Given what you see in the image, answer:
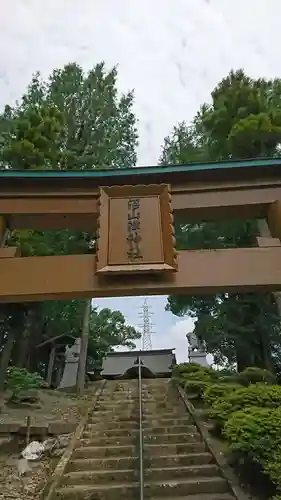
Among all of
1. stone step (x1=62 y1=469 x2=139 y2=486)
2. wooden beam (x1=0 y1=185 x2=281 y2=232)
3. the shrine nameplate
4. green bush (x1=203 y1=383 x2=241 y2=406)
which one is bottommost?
stone step (x1=62 y1=469 x2=139 y2=486)

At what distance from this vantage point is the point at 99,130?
677 inches

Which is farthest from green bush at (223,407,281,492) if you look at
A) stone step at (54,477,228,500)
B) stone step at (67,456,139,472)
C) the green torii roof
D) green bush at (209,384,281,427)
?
the green torii roof

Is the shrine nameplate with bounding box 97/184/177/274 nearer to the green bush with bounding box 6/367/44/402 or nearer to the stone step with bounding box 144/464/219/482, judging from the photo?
the stone step with bounding box 144/464/219/482

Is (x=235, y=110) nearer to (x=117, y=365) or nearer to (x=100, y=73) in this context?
(x=100, y=73)

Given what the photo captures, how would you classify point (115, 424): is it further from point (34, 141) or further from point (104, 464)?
point (34, 141)

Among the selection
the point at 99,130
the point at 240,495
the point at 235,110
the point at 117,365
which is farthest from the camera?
the point at 117,365

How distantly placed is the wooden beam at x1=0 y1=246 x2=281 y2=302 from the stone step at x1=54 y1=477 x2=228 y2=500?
2.49m

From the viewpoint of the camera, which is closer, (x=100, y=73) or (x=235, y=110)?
(x=235, y=110)

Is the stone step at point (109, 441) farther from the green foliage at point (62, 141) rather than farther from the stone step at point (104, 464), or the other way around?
the green foliage at point (62, 141)

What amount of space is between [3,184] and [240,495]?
212 inches

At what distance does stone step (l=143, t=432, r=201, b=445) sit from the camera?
24.1ft

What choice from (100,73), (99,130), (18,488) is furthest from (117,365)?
(18,488)

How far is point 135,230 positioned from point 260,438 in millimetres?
3111

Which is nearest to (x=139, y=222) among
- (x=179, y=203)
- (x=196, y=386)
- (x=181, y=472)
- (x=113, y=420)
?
(x=179, y=203)
